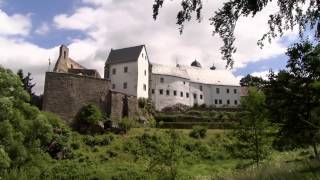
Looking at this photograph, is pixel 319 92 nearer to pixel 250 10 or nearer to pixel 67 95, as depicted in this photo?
pixel 250 10

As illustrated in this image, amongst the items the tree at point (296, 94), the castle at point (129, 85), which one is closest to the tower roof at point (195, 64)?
the castle at point (129, 85)

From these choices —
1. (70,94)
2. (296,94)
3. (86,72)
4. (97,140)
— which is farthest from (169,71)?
(296,94)

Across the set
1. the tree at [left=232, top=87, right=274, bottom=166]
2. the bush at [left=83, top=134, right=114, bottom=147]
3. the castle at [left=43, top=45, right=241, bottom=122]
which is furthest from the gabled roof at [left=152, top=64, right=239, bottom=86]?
the tree at [left=232, top=87, right=274, bottom=166]

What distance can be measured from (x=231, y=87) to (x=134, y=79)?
24.3 metres

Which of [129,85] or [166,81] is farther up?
Answer: [166,81]

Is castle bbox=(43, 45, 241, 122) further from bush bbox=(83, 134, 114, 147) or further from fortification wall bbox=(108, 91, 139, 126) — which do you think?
bush bbox=(83, 134, 114, 147)

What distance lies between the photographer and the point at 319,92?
21297 mm

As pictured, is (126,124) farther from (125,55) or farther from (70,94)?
(125,55)

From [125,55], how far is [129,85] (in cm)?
560

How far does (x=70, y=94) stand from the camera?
54719 mm

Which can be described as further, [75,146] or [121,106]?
[121,106]

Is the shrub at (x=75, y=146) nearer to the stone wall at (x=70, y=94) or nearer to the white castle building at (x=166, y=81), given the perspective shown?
the stone wall at (x=70, y=94)

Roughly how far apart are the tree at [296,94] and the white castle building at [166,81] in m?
44.5

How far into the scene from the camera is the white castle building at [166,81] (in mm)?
69375
